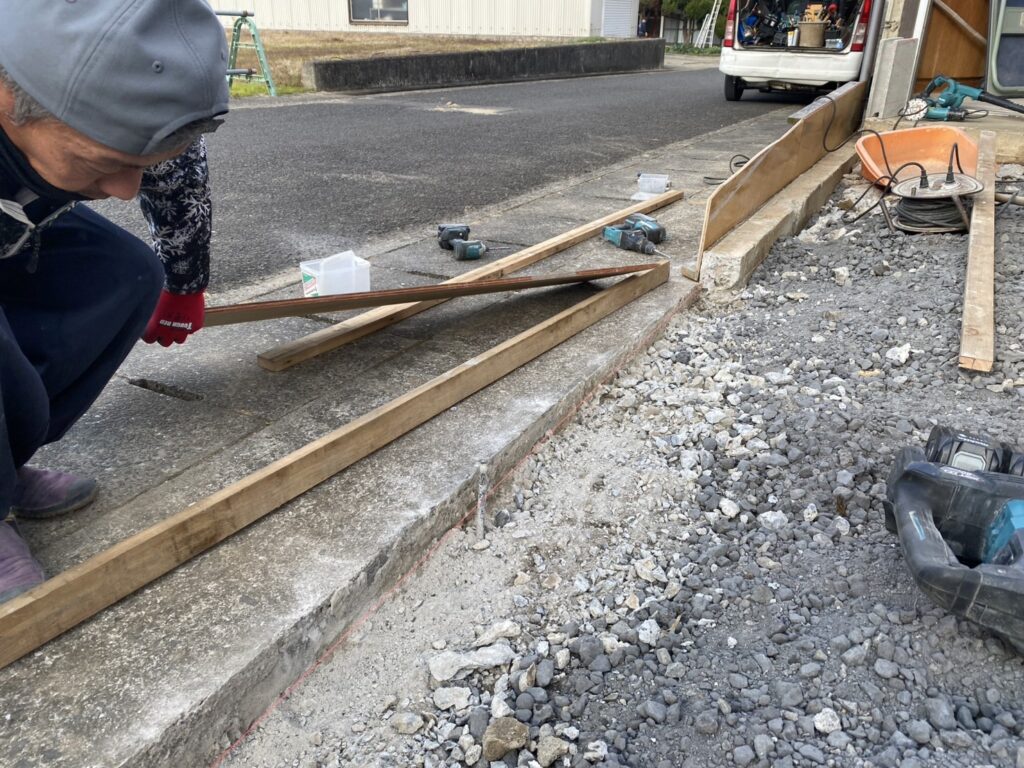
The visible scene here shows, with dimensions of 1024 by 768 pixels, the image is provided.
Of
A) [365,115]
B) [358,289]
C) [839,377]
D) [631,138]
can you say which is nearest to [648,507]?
[839,377]

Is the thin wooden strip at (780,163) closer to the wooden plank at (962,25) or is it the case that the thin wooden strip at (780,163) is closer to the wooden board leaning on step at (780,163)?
the wooden board leaning on step at (780,163)

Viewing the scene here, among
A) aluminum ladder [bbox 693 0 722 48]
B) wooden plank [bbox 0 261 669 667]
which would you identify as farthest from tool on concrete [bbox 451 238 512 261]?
aluminum ladder [bbox 693 0 722 48]

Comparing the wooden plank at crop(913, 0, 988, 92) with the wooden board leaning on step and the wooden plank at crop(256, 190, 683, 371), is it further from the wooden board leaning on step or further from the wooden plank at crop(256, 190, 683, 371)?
the wooden plank at crop(256, 190, 683, 371)

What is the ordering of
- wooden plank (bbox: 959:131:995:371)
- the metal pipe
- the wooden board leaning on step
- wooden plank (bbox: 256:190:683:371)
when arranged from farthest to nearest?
the metal pipe → the wooden board leaning on step → wooden plank (bbox: 959:131:995:371) → wooden plank (bbox: 256:190:683:371)

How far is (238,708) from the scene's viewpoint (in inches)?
65.3

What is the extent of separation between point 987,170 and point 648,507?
14.6 feet

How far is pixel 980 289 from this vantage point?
3738 millimetres

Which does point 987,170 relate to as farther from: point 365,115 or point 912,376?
point 365,115

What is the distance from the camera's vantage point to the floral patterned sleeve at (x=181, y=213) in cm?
217

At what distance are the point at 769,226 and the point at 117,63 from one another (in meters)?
3.89

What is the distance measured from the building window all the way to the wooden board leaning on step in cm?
2293

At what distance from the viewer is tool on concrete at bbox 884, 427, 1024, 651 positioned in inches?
67.7

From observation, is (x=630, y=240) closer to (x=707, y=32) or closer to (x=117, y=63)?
(x=117, y=63)

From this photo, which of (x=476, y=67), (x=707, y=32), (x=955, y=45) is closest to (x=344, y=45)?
(x=476, y=67)
